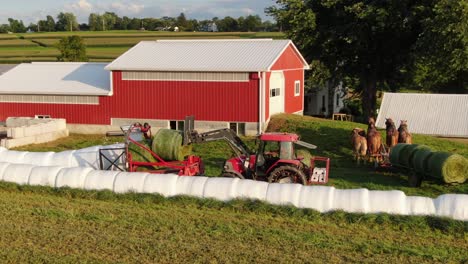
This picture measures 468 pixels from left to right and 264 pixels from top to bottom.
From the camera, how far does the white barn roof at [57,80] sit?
34562 millimetres

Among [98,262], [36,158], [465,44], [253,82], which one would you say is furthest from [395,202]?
[465,44]

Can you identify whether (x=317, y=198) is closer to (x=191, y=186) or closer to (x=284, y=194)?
(x=284, y=194)

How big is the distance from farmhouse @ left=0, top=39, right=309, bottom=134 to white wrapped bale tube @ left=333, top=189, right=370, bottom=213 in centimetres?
1568

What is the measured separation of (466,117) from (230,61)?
1250cm

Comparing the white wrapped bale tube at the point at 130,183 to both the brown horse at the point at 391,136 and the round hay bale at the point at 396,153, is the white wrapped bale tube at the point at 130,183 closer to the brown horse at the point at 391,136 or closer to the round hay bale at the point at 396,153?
the round hay bale at the point at 396,153

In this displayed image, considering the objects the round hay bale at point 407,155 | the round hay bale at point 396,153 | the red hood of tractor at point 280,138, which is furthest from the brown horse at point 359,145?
the red hood of tractor at point 280,138

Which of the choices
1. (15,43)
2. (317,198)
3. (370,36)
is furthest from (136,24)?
(317,198)

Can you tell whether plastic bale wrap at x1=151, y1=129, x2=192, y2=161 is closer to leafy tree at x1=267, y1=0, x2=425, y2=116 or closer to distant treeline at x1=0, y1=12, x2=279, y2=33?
leafy tree at x1=267, y1=0, x2=425, y2=116

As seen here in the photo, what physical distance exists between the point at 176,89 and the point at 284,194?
694 inches

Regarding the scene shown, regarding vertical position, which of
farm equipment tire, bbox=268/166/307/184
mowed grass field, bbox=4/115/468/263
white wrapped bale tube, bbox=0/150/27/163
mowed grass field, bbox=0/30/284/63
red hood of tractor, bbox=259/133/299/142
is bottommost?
mowed grass field, bbox=4/115/468/263

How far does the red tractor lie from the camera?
17406 millimetres

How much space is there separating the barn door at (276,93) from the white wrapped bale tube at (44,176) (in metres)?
15.9

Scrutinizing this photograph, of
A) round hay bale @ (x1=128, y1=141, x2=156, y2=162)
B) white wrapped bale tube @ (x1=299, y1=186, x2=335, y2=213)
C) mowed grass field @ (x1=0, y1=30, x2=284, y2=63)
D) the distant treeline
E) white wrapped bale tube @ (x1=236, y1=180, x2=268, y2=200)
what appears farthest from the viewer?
the distant treeline

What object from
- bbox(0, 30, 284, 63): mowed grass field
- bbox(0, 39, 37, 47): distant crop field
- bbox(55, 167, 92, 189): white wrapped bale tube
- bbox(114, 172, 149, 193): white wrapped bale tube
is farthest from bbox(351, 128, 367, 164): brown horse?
bbox(0, 39, 37, 47): distant crop field
